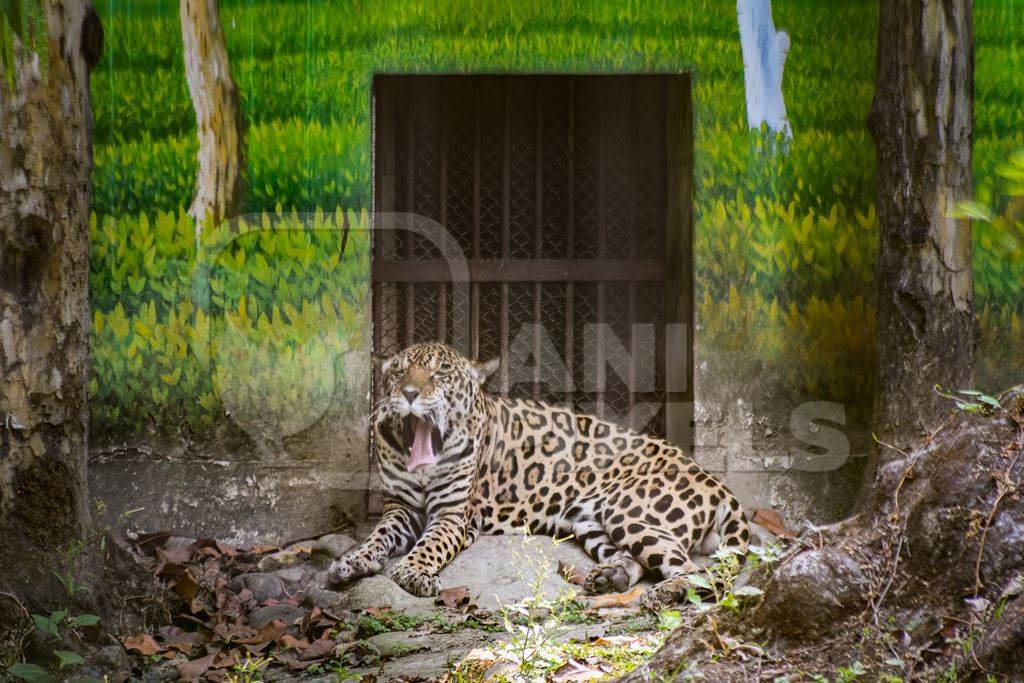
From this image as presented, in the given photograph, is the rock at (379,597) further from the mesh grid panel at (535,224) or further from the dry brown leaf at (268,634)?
the mesh grid panel at (535,224)

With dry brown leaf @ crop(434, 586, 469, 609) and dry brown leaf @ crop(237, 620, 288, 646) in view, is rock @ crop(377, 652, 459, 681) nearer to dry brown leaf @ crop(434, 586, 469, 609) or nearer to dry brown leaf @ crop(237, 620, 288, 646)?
dry brown leaf @ crop(237, 620, 288, 646)

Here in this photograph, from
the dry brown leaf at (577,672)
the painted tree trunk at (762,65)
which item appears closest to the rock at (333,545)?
the dry brown leaf at (577,672)

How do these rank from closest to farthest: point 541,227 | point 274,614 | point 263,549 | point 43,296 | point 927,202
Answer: point 43,296 → point 274,614 → point 927,202 → point 263,549 → point 541,227

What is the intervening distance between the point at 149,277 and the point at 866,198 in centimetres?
451

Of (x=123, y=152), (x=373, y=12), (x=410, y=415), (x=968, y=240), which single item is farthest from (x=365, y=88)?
(x=968, y=240)

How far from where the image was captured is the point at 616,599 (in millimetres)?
5832

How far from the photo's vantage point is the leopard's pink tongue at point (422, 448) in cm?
688

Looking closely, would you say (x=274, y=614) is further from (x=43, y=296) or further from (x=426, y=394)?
(x=43, y=296)

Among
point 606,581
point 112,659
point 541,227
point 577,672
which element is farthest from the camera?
point 541,227

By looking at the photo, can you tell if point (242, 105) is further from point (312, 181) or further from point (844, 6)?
point (844, 6)

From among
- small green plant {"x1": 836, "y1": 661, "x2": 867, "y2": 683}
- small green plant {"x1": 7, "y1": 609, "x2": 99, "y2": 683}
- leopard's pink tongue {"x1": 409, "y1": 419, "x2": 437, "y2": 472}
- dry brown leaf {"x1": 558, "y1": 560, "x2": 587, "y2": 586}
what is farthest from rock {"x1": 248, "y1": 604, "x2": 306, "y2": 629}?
small green plant {"x1": 836, "y1": 661, "x2": 867, "y2": 683}

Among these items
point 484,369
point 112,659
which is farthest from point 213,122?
point 112,659

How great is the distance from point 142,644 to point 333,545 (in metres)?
1.77

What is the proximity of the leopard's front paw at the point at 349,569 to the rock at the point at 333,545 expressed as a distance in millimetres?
392
